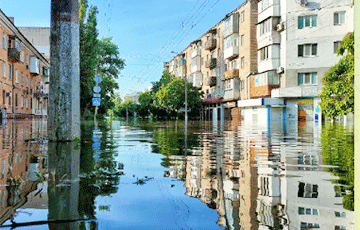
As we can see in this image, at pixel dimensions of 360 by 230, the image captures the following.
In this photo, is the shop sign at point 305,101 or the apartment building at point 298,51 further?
the shop sign at point 305,101

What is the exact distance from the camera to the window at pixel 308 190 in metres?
3.95

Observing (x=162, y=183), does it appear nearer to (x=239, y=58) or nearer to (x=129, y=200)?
(x=129, y=200)

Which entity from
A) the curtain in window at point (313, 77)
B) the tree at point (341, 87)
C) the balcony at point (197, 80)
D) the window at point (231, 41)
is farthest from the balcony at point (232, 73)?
the tree at point (341, 87)

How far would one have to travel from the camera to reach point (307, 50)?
44094 mm

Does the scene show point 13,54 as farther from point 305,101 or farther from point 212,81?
point 212,81

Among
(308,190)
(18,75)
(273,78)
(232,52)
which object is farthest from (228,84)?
(308,190)

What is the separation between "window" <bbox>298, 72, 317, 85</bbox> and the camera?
43.9 meters

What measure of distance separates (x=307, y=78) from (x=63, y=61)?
39434 mm

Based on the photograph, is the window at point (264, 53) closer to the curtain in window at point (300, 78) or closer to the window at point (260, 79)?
the window at point (260, 79)

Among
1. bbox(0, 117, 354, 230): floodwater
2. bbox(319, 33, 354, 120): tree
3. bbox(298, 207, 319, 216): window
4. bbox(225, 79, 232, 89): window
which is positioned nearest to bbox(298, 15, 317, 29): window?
bbox(225, 79, 232, 89): window

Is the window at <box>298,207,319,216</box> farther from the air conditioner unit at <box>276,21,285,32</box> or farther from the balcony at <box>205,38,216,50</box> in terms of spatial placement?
the balcony at <box>205,38,216,50</box>

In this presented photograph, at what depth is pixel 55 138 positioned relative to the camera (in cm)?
968

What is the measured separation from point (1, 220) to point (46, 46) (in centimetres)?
7548

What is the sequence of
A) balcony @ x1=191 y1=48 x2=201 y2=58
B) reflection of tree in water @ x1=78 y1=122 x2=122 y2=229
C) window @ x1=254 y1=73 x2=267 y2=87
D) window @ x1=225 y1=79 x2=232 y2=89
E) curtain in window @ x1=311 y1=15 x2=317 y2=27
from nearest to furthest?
reflection of tree in water @ x1=78 y1=122 x2=122 y2=229 → curtain in window @ x1=311 y1=15 x2=317 y2=27 → window @ x1=254 y1=73 x2=267 y2=87 → window @ x1=225 y1=79 x2=232 y2=89 → balcony @ x1=191 y1=48 x2=201 y2=58
